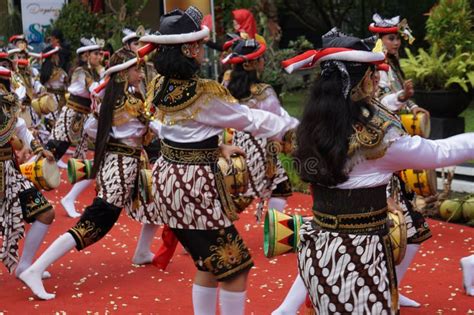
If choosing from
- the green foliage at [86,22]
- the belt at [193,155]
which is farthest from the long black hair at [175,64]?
the green foliage at [86,22]

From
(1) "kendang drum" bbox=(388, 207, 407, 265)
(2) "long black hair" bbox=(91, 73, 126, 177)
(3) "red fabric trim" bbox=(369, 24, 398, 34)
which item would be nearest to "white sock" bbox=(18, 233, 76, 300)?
(2) "long black hair" bbox=(91, 73, 126, 177)

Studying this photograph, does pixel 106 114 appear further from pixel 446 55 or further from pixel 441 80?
pixel 446 55

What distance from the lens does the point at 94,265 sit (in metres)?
6.93

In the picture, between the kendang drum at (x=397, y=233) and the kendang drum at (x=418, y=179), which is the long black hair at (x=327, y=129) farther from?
the kendang drum at (x=418, y=179)

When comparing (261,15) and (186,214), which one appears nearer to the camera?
(186,214)

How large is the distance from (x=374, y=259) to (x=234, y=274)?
1252 millimetres

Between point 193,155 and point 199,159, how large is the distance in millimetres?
39

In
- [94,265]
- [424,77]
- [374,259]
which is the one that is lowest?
[94,265]

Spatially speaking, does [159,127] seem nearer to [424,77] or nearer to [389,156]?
[389,156]

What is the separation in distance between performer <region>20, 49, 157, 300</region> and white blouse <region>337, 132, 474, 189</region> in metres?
3.02

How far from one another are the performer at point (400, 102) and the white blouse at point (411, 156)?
4.70 feet

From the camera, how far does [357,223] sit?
3.56 m

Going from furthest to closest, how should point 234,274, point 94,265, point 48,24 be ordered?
point 48,24 → point 94,265 → point 234,274

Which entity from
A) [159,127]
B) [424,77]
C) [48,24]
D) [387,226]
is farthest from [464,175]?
[48,24]
